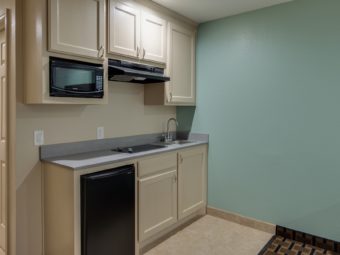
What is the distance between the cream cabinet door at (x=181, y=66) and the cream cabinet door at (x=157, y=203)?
3.01ft

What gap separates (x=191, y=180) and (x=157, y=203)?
24.8 inches

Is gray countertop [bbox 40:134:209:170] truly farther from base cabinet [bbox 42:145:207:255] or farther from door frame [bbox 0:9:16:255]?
door frame [bbox 0:9:16:255]

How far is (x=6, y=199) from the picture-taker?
212cm

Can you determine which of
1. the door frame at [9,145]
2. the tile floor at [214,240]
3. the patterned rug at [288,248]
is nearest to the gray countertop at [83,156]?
the door frame at [9,145]

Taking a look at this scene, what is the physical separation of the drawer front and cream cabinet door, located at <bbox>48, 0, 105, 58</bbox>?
3.35 feet

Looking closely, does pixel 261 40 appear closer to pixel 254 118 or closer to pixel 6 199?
pixel 254 118

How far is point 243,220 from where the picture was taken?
3.06m

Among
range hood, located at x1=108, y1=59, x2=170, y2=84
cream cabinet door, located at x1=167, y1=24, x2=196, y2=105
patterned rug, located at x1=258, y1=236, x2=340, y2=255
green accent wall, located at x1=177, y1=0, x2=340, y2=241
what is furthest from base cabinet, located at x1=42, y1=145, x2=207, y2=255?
patterned rug, located at x1=258, y1=236, x2=340, y2=255

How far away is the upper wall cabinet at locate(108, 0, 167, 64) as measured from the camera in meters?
2.36


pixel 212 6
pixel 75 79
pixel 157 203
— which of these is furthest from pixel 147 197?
pixel 212 6

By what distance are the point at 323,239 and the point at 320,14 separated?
7.12 feet

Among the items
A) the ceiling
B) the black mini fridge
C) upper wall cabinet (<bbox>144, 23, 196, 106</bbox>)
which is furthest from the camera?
upper wall cabinet (<bbox>144, 23, 196, 106</bbox>)

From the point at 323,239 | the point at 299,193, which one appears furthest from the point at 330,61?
the point at 323,239

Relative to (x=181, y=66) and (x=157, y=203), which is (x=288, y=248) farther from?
(x=181, y=66)
